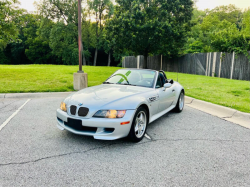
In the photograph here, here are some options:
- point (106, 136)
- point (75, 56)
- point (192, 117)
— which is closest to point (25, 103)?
point (106, 136)

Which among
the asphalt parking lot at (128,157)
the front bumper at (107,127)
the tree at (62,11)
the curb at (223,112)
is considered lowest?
the asphalt parking lot at (128,157)

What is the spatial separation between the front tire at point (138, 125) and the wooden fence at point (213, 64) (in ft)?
44.6

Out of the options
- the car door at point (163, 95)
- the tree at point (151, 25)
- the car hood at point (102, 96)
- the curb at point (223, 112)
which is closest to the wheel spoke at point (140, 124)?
the car hood at point (102, 96)

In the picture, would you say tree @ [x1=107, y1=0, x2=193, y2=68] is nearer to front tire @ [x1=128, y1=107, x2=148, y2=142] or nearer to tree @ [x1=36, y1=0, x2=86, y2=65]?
front tire @ [x1=128, y1=107, x2=148, y2=142]

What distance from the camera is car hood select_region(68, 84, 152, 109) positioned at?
3.61 metres

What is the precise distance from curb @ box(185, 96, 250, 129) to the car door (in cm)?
159

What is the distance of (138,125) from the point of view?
12.8 feet

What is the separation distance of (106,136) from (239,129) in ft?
10.4

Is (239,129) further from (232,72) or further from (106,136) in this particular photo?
(232,72)

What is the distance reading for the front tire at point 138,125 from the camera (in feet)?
12.1

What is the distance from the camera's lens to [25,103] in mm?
7137

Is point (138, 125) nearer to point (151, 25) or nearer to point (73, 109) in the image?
point (73, 109)

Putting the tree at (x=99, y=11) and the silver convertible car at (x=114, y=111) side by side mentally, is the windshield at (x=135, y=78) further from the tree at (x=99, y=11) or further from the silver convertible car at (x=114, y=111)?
the tree at (x=99, y=11)

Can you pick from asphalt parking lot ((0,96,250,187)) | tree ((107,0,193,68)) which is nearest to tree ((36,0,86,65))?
tree ((107,0,193,68))
